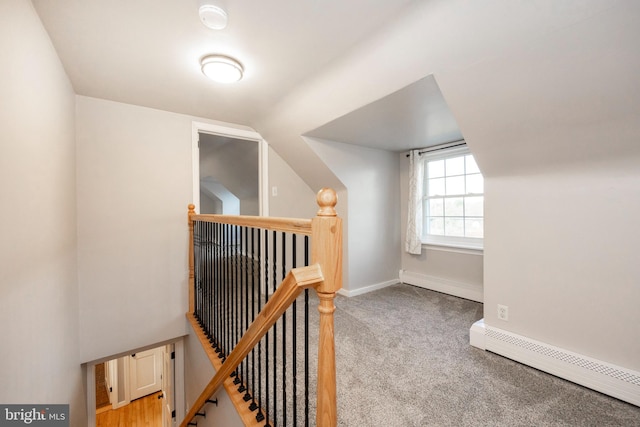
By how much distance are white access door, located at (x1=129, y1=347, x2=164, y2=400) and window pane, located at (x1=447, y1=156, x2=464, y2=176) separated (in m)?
5.17

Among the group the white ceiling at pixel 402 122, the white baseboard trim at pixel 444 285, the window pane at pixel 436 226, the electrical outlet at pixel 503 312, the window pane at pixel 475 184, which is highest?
→ the white ceiling at pixel 402 122

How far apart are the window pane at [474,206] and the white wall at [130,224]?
127 inches

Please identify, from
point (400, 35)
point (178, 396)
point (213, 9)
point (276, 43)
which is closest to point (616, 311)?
point (400, 35)

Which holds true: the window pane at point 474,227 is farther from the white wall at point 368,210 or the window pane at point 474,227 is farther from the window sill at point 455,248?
the white wall at point 368,210

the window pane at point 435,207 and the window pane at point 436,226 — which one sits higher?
the window pane at point 435,207

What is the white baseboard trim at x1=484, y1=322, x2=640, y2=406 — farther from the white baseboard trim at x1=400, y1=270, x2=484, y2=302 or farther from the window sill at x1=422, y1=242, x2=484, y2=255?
the window sill at x1=422, y1=242, x2=484, y2=255

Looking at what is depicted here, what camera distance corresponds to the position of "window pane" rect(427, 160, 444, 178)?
3.48m

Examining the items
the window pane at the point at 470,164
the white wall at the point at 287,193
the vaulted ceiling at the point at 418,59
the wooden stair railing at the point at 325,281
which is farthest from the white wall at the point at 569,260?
the white wall at the point at 287,193

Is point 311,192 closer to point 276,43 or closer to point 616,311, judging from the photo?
point 276,43

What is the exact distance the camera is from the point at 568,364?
1.70m

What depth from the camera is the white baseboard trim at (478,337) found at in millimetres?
2053

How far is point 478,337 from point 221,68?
2754mm

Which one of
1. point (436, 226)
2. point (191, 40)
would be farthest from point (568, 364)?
point (191, 40)

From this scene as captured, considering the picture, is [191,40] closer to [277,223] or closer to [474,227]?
[277,223]
